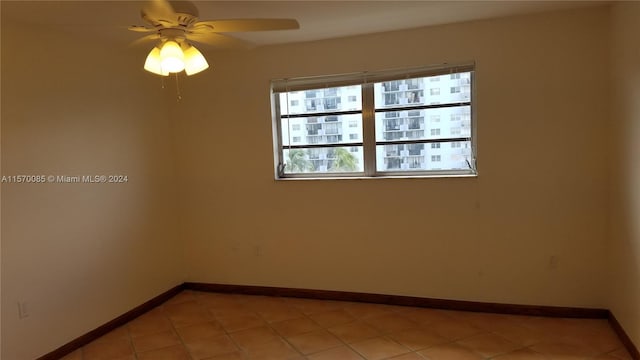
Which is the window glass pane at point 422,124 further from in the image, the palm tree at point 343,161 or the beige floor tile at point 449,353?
the beige floor tile at point 449,353

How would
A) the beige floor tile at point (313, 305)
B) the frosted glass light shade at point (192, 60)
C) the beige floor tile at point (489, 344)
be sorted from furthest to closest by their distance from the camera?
the beige floor tile at point (313, 305) → the beige floor tile at point (489, 344) → the frosted glass light shade at point (192, 60)

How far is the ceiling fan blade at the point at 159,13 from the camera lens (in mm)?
1719

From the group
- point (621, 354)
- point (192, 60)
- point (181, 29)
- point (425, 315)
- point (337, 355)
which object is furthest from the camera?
point (425, 315)

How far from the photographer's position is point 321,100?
3602 millimetres

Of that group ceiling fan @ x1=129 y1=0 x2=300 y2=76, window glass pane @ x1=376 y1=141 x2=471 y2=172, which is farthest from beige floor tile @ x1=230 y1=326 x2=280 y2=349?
ceiling fan @ x1=129 y1=0 x2=300 y2=76

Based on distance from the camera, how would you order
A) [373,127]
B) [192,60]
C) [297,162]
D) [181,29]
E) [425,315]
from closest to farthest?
[181,29] → [192,60] → [425,315] → [373,127] → [297,162]

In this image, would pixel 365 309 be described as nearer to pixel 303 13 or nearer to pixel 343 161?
pixel 343 161

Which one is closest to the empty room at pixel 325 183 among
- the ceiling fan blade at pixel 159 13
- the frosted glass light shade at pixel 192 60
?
the frosted glass light shade at pixel 192 60

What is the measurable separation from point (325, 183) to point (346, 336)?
125cm

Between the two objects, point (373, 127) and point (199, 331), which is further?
point (373, 127)

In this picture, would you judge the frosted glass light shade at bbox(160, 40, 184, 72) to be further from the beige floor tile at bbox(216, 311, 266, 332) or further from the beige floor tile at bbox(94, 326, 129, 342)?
the beige floor tile at bbox(94, 326, 129, 342)

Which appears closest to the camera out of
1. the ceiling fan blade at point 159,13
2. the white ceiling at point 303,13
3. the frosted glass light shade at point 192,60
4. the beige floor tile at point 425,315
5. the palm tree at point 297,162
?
the ceiling fan blade at point 159,13

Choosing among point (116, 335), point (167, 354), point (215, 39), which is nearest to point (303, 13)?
point (215, 39)

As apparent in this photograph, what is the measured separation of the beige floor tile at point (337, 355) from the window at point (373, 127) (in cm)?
142
